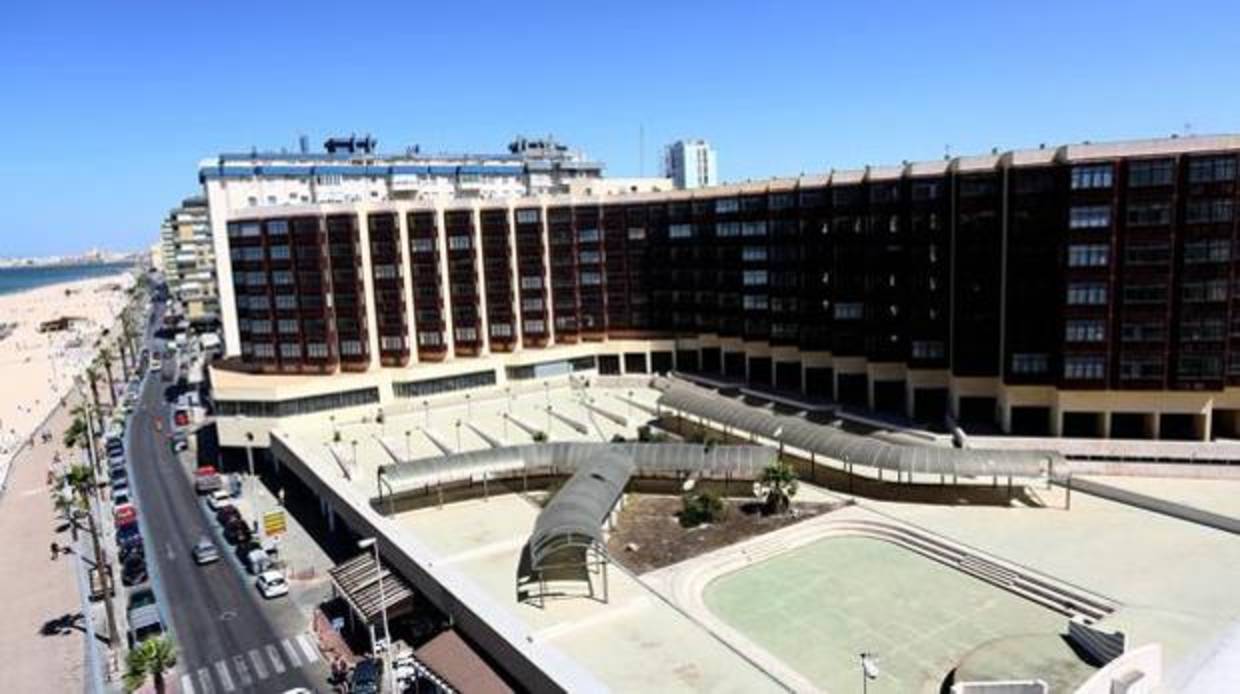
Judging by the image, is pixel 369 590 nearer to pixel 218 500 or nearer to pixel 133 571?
pixel 133 571

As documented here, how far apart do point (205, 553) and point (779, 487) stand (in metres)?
49.8

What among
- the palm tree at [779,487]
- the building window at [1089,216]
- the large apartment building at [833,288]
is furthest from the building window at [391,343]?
the building window at [1089,216]

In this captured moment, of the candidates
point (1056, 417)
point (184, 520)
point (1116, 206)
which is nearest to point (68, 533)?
point (184, 520)

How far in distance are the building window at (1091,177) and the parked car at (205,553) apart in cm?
8060

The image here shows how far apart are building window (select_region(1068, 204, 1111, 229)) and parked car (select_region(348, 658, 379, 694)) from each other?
64377 millimetres

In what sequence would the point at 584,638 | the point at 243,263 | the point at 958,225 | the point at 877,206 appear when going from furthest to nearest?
the point at 243,263
the point at 877,206
the point at 958,225
the point at 584,638

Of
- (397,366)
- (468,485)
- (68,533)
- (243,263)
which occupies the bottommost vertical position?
(68,533)

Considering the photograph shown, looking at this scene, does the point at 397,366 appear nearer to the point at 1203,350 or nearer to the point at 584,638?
the point at 584,638

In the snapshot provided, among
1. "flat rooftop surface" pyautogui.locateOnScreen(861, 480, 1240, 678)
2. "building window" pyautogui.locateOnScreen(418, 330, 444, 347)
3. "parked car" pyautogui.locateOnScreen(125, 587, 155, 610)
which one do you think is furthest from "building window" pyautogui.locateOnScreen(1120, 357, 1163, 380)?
"parked car" pyautogui.locateOnScreen(125, 587, 155, 610)

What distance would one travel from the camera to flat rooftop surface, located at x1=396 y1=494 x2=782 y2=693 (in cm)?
4053

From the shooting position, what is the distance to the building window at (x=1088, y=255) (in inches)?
2667

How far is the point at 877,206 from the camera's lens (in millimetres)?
83875

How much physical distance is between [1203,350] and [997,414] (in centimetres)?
1729

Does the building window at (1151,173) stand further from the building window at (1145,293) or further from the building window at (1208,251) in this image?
the building window at (1145,293)
